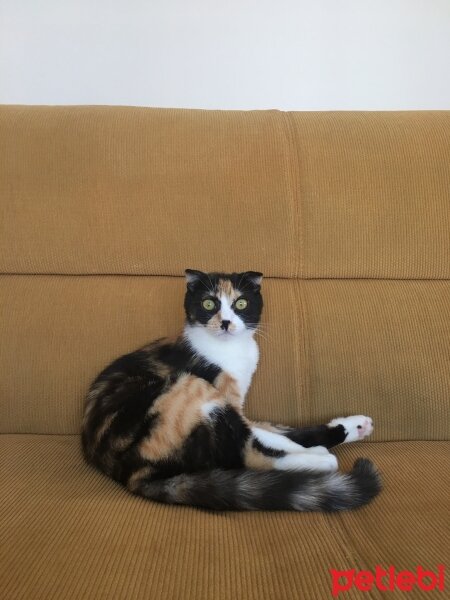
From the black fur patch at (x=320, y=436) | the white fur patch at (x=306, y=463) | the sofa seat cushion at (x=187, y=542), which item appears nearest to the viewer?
the sofa seat cushion at (x=187, y=542)

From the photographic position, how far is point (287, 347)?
1.40m

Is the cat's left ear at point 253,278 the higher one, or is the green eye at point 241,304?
the cat's left ear at point 253,278

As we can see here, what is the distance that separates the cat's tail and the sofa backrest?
41 cm

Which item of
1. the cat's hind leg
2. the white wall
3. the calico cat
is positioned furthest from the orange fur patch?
the white wall

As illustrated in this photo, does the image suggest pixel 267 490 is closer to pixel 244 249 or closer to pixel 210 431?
pixel 210 431

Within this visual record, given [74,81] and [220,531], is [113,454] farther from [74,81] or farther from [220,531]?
[74,81]

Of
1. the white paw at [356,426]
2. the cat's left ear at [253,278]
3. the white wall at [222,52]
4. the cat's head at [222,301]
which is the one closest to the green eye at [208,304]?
the cat's head at [222,301]

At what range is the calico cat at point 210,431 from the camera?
955mm

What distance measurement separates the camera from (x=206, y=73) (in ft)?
6.00

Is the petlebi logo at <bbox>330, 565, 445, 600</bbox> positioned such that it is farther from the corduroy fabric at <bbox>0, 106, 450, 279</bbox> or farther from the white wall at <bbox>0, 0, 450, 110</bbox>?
the white wall at <bbox>0, 0, 450, 110</bbox>

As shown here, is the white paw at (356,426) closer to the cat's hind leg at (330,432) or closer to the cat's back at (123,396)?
the cat's hind leg at (330,432)

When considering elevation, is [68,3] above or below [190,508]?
above

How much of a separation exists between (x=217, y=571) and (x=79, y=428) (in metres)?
0.70

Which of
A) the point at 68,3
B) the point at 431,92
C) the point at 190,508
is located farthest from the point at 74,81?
the point at 190,508
